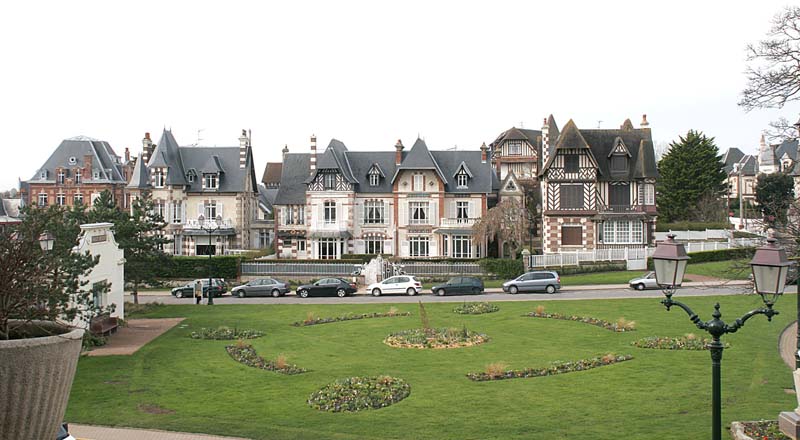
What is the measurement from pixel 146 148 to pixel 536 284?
37.4 m

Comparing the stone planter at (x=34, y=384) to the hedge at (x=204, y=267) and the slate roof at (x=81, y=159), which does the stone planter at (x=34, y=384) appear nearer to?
the hedge at (x=204, y=267)

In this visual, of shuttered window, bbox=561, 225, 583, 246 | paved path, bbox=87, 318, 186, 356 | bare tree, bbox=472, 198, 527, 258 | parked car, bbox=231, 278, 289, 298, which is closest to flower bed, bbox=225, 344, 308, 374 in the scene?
paved path, bbox=87, 318, 186, 356

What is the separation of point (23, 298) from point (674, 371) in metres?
16.3

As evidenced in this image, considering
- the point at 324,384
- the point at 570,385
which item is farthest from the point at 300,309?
the point at 570,385

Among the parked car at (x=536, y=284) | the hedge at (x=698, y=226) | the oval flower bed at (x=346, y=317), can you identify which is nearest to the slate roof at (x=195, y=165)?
the parked car at (x=536, y=284)

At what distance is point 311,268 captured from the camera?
50.5 meters

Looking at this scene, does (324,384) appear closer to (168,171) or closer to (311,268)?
(311,268)

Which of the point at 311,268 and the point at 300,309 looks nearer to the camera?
the point at 300,309

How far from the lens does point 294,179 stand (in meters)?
59.6

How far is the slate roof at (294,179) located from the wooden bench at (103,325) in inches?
1145

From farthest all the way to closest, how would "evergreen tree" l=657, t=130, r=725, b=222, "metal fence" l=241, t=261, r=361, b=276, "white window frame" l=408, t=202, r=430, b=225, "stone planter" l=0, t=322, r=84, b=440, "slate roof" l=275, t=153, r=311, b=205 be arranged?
"evergreen tree" l=657, t=130, r=725, b=222 → "slate roof" l=275, t=153, r=311, b=205 → "white window frame" l=408, t=202, r=430, b=225 → "metal fence" l=241, t=261, r=361, b=276 → "stone planter" l=0, t=322, r=84, b=440

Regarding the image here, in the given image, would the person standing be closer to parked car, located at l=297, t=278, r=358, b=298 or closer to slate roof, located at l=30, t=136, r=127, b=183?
parked car, located at l=297, t=278, r=358, b=298

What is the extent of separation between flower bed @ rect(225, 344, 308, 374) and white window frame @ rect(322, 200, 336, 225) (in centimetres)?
3128

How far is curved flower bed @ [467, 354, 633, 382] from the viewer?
65.5 ft
